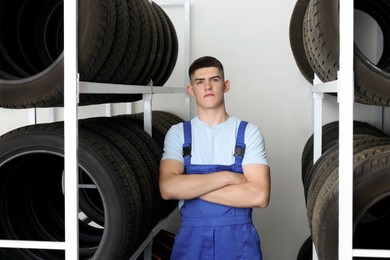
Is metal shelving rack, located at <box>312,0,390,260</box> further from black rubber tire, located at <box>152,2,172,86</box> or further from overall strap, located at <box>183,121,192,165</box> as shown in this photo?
black rubber tire, located at <box>152,2,172,86</box>

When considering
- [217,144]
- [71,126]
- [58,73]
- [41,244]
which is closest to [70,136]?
[71,126]

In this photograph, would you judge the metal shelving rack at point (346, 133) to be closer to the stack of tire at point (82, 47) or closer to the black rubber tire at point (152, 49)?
the stack of tire at point (82, 47)

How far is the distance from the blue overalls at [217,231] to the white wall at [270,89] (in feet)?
5.17

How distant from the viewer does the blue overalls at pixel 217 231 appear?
8.50ft

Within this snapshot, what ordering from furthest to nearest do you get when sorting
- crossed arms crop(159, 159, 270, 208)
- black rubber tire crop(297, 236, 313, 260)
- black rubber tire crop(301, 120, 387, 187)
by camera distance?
black rubber tire crop(297, 236, 313, 260) → black rubber tire crop(301, 120, 387, 187) → crossed arms crop(159, 159, 270, 208)

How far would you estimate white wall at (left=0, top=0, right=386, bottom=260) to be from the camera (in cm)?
418

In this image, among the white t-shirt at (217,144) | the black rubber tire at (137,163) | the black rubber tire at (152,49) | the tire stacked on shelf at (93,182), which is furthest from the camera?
the black rubber tire at (152,49)

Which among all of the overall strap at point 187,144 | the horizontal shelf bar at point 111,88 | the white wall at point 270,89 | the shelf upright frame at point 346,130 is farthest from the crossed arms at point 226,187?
the white wall at point 270,89

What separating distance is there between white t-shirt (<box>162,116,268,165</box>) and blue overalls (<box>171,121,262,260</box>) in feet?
0.11

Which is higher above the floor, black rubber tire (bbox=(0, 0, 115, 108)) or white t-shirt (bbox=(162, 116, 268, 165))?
black rubber tire (bbox=(0, 0, 115, 108))

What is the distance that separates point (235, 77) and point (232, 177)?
1.79 m

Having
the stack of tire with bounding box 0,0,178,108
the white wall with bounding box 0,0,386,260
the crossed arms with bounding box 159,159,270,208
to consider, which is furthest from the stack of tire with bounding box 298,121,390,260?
the white wall with bounding box 0,0,386,260

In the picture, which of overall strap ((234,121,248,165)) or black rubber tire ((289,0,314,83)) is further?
black rubber tire ((289,0,314,83))

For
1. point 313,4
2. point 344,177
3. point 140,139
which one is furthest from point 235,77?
point 344,177
